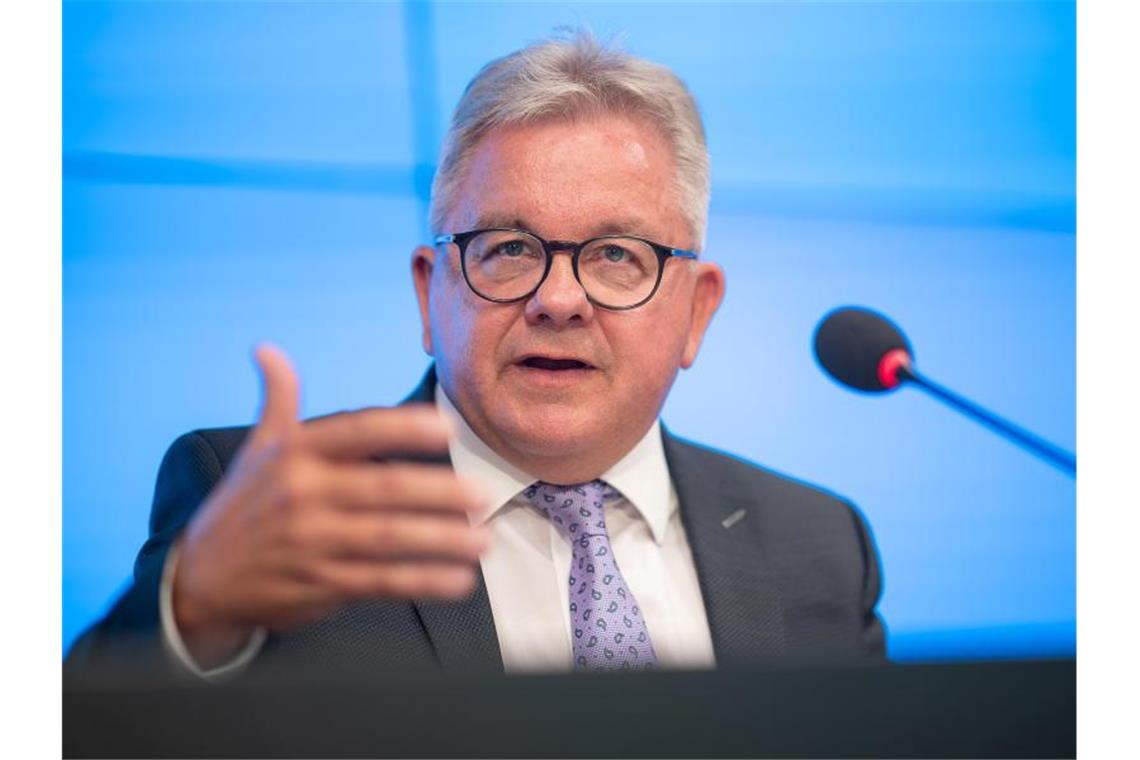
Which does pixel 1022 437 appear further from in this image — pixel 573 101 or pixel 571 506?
pixel 573 101

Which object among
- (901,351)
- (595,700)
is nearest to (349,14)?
(901,351)

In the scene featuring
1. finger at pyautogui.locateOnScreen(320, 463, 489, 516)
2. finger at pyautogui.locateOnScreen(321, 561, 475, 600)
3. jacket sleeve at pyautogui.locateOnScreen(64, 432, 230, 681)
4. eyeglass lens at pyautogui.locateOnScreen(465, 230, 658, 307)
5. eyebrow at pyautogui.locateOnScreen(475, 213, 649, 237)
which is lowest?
jacket sleeve at pyautogui.locateOnScreen(64, 432, 230, 681)

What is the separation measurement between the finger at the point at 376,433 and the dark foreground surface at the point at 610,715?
0.90 ft

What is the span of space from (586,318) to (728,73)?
0.60m

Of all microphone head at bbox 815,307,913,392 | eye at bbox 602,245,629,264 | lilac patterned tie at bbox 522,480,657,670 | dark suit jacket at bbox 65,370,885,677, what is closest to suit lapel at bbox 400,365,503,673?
dark suit jacket at bbox 65,370,885,677

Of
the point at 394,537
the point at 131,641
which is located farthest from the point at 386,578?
the point at 131,641

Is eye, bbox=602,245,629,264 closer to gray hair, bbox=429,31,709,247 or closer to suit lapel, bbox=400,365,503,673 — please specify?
gray hair, bbox=429,31,709,247

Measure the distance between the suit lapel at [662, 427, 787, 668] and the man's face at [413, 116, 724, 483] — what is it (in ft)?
0.45

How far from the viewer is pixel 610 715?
1197 mm

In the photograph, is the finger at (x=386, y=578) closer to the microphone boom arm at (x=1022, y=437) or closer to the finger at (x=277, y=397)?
the finger at (x=277, y=397)

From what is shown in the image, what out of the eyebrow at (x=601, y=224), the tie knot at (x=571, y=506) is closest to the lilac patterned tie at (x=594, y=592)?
the tie knot at (x=571, y=506)

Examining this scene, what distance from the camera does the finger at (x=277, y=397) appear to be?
1.06 m

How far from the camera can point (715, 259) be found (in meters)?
1.87

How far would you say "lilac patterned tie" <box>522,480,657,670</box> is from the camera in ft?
5.13
